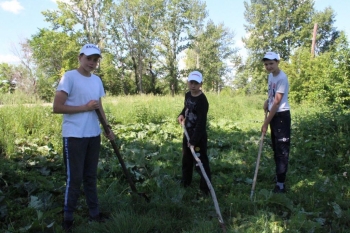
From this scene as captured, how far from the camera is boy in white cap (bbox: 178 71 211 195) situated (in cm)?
358

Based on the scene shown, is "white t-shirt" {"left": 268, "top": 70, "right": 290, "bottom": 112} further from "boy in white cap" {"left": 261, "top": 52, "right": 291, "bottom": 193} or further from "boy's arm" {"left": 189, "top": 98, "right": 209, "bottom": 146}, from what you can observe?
"boy's arm" {"left": 189, "top": 98, "right": 209, "bottom": 146}

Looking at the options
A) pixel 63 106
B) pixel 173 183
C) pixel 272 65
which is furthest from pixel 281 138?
pixel 63 106

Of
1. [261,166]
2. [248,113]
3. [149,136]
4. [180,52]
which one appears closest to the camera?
[261,166]

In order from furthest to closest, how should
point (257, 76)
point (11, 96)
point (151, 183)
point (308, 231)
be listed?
point (257, 76)
point (11, 96)
point (151, 183)
point (308, 231)

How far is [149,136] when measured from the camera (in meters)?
7.44

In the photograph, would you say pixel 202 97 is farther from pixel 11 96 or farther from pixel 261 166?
pixel 11 96

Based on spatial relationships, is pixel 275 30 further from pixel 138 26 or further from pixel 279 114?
pixel 279 114

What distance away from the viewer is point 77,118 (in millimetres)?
2703

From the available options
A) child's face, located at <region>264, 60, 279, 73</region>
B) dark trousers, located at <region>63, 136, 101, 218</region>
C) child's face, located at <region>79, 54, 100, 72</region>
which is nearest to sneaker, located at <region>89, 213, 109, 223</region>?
dark trousers, located at <region>63, 136, 101, 218</region>

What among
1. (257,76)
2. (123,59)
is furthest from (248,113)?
(123,59)

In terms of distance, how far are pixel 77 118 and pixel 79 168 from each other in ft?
1.60

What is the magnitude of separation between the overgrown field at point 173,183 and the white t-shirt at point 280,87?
1146 millimetres

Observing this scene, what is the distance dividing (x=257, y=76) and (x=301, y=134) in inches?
1191

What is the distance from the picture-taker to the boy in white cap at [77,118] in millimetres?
2627
